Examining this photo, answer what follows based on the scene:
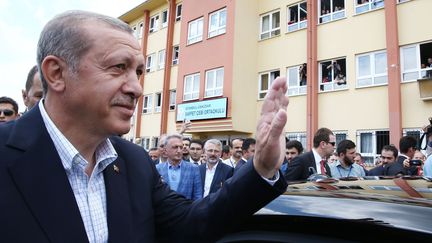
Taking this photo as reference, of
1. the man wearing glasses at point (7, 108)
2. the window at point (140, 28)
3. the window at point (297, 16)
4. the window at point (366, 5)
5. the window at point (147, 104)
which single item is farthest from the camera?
the window at point (140, 28)

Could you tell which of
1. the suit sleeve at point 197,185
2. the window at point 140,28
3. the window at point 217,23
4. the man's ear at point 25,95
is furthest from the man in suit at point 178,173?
the window at point 140,28

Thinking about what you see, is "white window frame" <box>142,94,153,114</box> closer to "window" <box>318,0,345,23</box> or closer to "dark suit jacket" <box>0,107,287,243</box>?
"window" <box>318,0,345,23</box>

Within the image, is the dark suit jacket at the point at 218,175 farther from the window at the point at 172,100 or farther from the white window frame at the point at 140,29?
the white window frame at the point at 140,29

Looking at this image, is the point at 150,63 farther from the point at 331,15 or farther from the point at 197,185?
the point at 197,185

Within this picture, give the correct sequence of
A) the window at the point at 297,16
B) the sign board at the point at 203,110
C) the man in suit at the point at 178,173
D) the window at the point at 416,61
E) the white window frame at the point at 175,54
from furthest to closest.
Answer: the white window frame at the point at 175,54 < the sign board at the point at 203,110 < the window at the point at 297,16 < the window at the point at 416,61 < the man in suit at the point at 178,173

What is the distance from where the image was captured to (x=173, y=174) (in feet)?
19.6

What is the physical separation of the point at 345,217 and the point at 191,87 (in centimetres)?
1917

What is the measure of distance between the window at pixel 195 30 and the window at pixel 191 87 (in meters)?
2.05

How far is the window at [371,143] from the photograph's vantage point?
42.9 feet

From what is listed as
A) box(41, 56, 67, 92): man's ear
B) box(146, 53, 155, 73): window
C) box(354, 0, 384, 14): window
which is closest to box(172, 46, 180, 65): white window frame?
box(146, 53, 155, 73): window

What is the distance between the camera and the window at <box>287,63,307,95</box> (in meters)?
16.0

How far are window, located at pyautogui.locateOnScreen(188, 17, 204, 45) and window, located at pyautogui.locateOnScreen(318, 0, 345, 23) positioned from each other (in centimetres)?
691

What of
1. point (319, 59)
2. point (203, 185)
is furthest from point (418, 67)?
point (203, 185)

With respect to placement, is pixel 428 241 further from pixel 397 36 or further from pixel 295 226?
pixel 397 36
